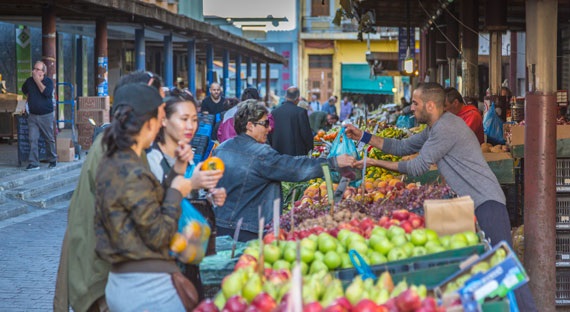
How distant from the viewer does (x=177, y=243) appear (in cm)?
428

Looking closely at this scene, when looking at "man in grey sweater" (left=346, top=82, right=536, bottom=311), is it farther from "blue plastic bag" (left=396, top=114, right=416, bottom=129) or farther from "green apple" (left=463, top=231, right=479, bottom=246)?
"blue plastic bag" (left=396, top=114, right=416, bottom=129)

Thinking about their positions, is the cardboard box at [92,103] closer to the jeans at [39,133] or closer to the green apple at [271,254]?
the jeans at [39,133]

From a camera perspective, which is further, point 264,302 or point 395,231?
point 395,231

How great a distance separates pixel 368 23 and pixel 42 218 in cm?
963

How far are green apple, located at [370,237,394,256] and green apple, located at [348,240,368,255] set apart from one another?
6 cm

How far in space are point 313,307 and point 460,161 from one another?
10.6ft

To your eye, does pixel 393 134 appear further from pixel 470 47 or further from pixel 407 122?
pixel 407 122

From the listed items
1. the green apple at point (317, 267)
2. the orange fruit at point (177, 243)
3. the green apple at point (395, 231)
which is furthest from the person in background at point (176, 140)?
the green apple at point (395, 231)

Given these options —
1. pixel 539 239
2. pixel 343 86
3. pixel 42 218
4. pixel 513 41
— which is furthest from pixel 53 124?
pixel 343 86

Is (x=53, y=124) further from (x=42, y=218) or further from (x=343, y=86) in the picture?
(x=343, y=86)

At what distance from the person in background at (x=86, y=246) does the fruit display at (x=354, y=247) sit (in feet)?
2.76

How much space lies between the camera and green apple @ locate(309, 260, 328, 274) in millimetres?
4773

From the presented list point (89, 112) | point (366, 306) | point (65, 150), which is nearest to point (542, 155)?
point (366, 306)

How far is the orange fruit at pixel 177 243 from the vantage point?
4.27 meters
